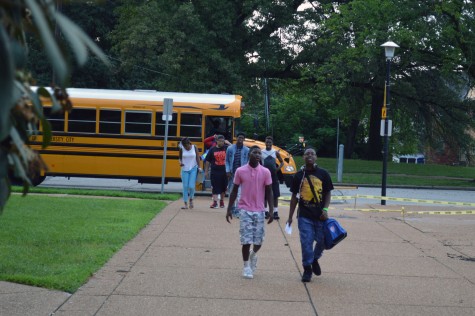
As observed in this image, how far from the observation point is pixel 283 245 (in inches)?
507

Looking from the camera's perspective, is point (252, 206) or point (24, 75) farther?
point (252, 206)

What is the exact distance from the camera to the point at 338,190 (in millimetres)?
25234

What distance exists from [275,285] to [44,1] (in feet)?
23.7

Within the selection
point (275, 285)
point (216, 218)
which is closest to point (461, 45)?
point (216, 218)

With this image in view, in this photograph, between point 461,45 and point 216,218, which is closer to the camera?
point 216,218

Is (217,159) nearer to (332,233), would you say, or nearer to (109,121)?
(109,121)

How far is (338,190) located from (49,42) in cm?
2357

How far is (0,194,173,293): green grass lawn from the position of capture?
28.8ft

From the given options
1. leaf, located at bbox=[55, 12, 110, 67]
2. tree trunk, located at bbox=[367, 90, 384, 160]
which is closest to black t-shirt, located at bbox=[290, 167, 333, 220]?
leaf, located at bbox=[55, 12, 110, 67]

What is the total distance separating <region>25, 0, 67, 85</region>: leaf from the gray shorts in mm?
7742

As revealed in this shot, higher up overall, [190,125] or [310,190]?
[190,125]

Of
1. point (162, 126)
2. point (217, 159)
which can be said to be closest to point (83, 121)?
point (162, 126)

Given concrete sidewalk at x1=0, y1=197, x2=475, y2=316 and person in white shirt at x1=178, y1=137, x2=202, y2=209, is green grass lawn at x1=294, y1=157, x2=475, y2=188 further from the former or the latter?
concrete sidewalk at x1=0, y1=197, x2=475, y2=316

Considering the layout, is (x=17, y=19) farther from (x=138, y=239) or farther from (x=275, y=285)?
(x=138, y=239)
